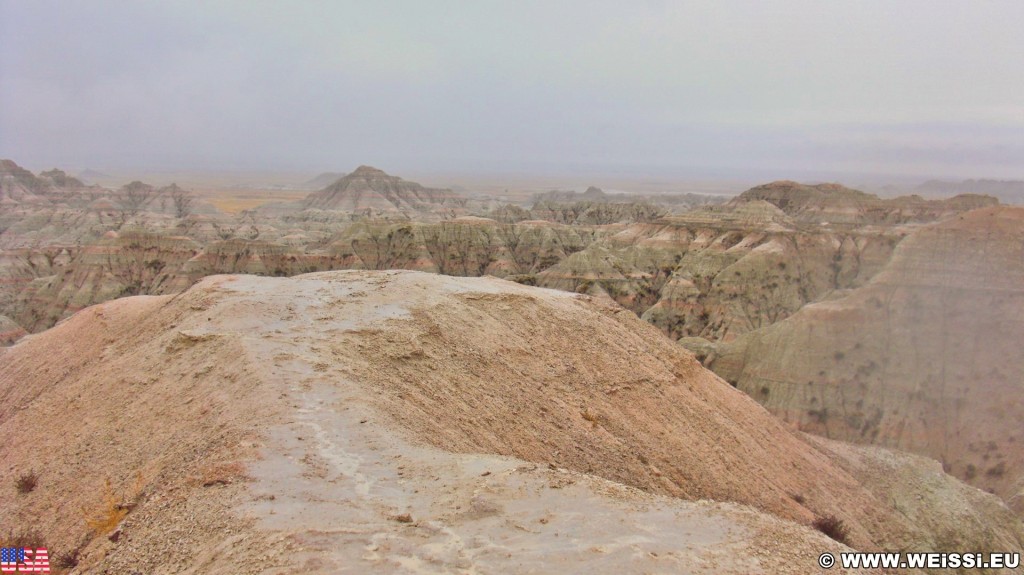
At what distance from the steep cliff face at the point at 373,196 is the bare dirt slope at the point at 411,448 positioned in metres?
114

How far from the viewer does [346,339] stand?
1531 cm

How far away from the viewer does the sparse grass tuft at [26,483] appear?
1150 cm

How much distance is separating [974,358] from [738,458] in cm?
2573

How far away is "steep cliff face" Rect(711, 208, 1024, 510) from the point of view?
31828mm

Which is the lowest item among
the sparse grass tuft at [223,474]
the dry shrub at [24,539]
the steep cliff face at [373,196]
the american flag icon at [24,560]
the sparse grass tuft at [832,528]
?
the sparse grass tuft at [832,528]

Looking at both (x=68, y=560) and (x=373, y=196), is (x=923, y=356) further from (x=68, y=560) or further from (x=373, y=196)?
(x=373, y=196)

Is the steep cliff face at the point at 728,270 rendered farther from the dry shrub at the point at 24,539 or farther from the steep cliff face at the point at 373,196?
the steep cliff face at the point at 373,196

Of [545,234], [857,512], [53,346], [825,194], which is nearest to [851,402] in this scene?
[857,512]

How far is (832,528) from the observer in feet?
52.6

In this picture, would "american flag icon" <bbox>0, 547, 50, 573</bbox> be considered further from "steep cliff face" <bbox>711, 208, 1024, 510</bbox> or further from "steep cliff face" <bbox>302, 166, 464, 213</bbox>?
"steep cliff face" <bbox>302, 166, 464, 213</bbox>

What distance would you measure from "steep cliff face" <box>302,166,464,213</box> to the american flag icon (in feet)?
402

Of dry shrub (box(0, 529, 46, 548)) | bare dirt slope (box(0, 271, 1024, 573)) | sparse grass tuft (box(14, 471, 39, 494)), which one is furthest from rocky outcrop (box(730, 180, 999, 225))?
dry shrub (box(0, 529, 46, 548))

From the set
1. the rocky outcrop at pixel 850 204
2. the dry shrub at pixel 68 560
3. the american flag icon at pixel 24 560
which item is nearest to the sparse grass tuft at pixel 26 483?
the american flag icon at pixel 24 560

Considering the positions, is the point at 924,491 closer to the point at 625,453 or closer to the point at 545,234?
the point at 625,453
